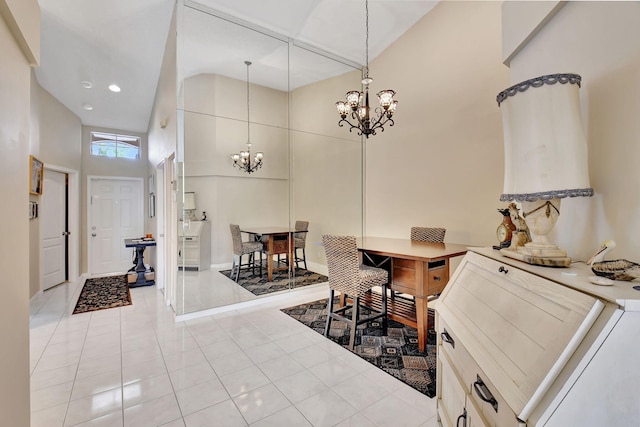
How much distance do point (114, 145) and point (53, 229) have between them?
2232 mm

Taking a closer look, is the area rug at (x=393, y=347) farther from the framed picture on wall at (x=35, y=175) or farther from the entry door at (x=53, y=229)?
the entry door at (x=53, y=229)

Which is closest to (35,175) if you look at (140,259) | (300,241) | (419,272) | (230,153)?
(140,259)

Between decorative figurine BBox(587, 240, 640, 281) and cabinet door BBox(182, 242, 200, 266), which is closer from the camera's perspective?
decorative figurine BBox(587, 240, 640, 281)

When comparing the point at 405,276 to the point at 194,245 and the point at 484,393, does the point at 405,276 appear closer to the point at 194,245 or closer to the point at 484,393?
the point at 484,393

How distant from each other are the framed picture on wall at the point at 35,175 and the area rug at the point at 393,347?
4.01 meters

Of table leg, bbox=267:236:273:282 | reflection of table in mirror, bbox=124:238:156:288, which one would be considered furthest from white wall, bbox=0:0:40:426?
reflection of table in mirror, bbox=124:238:156:288

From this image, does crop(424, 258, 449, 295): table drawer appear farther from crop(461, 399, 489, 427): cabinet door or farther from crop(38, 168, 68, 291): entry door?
crop(38, 168, 68, 291): entry door

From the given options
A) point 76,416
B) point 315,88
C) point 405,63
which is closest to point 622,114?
point 76,416

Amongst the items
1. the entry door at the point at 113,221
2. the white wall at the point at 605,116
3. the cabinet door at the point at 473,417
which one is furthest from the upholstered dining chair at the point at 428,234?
the entry door at the point at 113,221

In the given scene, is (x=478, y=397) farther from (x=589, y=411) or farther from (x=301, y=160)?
(x=301, y=160)

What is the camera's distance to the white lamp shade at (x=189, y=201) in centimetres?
349

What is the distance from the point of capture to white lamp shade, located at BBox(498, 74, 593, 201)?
1.05 meters

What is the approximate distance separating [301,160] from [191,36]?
2.16 metres

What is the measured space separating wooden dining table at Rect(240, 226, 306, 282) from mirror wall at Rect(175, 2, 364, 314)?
0.29ft
